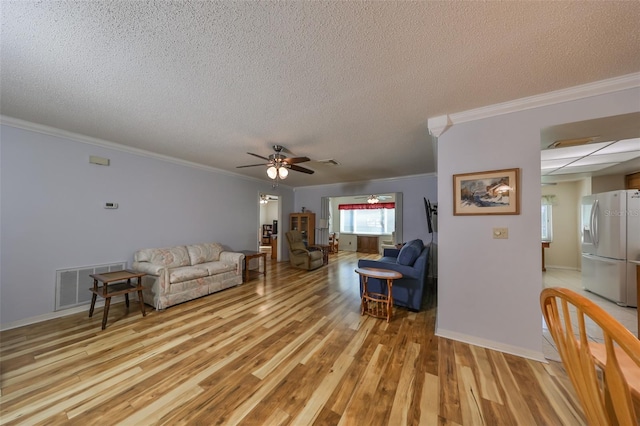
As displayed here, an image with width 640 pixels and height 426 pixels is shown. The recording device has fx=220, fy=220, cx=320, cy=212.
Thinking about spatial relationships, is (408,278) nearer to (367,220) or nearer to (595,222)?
(595,222)

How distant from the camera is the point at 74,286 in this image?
10.2 feet

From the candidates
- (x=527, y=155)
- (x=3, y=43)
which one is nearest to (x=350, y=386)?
(x=527, y=155)

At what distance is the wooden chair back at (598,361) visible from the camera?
58cm

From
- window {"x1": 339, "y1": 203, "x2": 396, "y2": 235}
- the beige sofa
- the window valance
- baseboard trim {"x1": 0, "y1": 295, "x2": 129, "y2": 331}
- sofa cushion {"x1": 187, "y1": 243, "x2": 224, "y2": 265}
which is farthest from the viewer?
window {"x1": 339, "y1": 203, "x2": 396, "y2": 235}

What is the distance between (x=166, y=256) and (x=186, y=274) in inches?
27.1

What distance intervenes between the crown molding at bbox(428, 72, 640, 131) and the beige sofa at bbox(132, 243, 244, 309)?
4.05 m

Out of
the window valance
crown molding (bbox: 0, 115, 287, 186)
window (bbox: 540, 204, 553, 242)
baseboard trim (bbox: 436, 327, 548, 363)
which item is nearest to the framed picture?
baseboard trim (bbox: 436, 327, 548, 363)

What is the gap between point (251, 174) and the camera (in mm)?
5629

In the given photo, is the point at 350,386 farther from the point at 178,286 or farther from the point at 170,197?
the point at 170,197

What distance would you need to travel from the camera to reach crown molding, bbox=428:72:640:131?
182 cm

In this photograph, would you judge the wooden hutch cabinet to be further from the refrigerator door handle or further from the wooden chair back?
the wooden chair back

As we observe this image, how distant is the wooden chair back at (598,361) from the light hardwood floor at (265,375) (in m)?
0.99

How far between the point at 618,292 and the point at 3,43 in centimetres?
740

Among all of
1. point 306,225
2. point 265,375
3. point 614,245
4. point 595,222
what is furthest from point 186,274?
point 595,222
